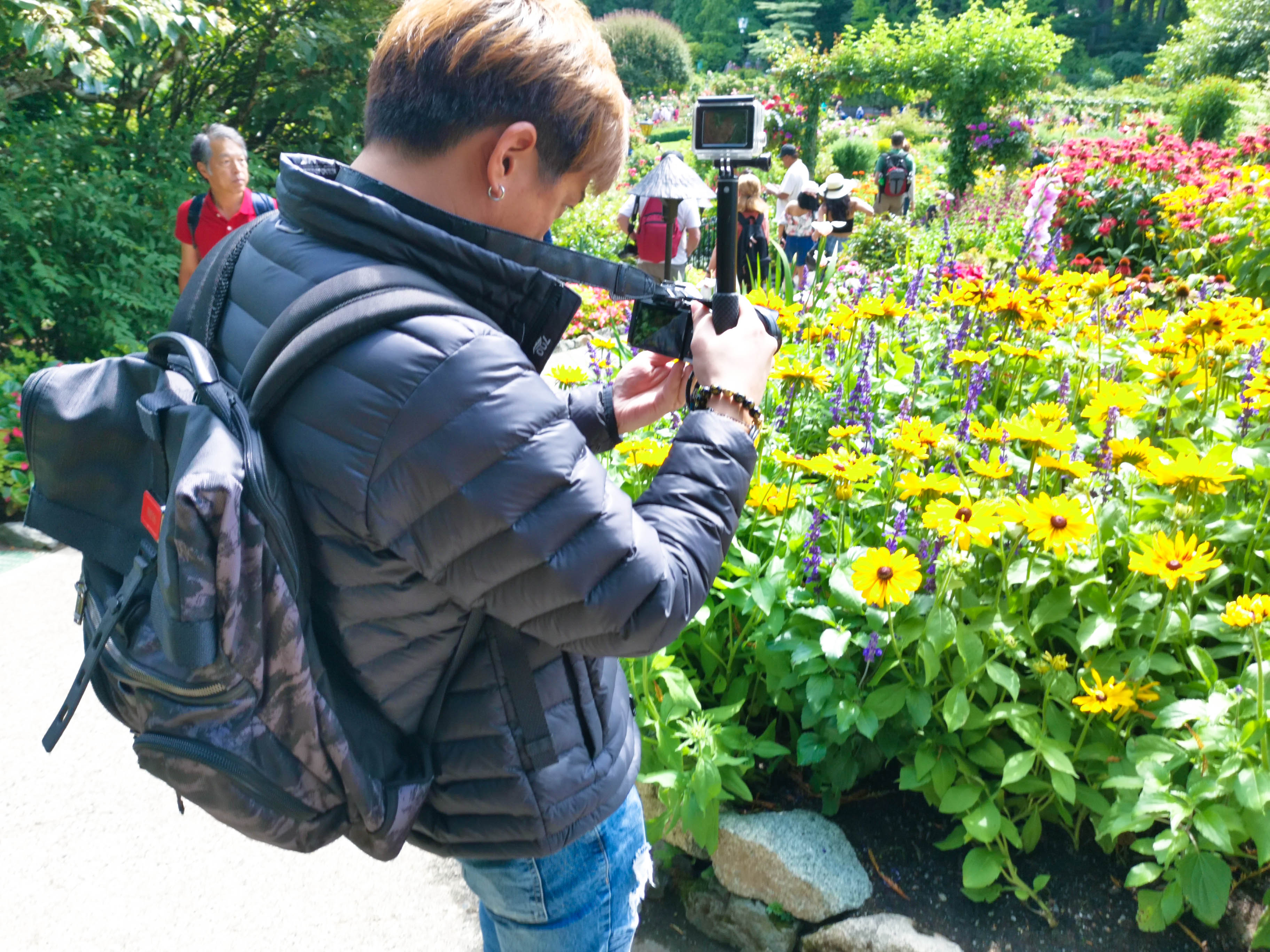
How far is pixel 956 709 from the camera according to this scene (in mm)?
1853

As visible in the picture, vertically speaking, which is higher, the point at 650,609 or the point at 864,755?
the point at 650,609

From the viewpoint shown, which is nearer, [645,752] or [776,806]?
[645,752]

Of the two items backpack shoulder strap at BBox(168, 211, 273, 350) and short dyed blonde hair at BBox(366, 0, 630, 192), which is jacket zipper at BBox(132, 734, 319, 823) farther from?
short dyed blonde hair at BBox(366, 0, 630, 192)

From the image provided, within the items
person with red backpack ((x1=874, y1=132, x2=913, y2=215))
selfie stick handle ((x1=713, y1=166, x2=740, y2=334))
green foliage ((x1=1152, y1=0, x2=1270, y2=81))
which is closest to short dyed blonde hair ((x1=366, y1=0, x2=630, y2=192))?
selfie stick handle ((x1=713, y1=166, x2=740, y2=334))

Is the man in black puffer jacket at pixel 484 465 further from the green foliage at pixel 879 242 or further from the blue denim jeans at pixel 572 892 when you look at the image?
the green foliage at pixel 879 242

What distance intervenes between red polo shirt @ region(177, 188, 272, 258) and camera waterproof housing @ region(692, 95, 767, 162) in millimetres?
3619

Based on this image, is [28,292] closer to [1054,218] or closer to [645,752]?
[645,752]

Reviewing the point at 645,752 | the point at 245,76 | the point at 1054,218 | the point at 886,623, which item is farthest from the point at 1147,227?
the point at 245,76

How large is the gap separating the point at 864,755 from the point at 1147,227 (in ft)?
17.8

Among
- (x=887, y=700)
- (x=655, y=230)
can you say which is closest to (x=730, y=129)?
(x=887, y=700)

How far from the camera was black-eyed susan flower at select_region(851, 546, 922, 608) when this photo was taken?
1787 mm

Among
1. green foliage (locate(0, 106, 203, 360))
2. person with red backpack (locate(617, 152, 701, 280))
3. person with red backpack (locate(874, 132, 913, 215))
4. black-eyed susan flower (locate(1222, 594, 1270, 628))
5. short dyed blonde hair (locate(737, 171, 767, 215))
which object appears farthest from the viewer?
person with red backpack (locate(874, 132, 913, 215))

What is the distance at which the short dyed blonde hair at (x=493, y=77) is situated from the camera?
99 cm

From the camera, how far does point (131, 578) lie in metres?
1.03
